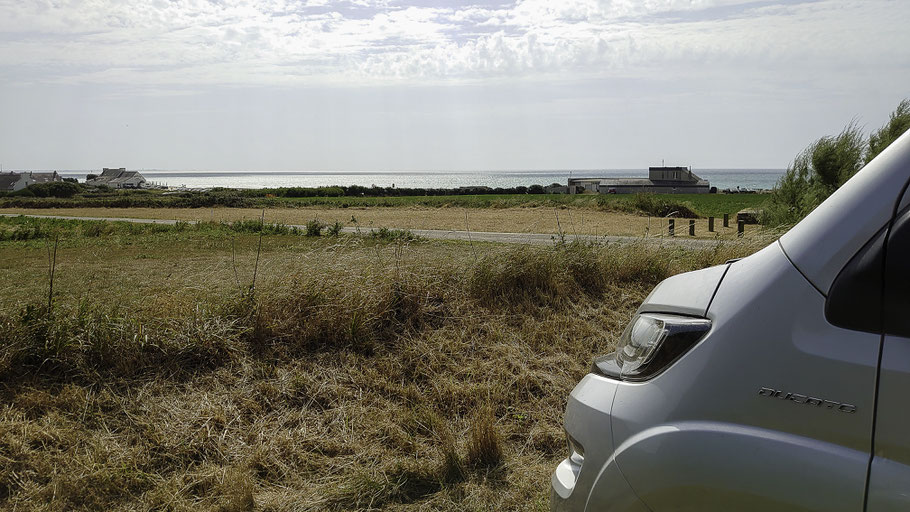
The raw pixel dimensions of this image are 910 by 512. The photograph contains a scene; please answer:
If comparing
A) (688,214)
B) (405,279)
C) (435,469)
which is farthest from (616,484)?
(688,214)

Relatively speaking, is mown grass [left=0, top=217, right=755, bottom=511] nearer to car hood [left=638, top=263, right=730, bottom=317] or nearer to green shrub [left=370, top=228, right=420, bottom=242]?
green shrub [left=370, top=228, right=420, bottom=242]

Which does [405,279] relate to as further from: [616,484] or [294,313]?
[616,484]

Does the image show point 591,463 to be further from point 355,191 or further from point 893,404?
point 355,191

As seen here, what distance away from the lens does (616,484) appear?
7.35 ft

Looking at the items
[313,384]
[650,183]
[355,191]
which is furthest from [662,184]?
[313,384]

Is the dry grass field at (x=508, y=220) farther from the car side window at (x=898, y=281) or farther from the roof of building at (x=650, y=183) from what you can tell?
the roof of building at (x=650, y=183)

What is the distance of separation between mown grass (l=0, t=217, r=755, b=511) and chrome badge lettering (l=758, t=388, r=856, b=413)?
98.9 inches

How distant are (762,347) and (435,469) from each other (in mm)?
3051

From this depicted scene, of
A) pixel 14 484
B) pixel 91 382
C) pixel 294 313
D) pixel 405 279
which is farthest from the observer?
pixel 405 279

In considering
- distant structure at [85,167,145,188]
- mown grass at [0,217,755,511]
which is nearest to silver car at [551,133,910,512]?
mown grass at [0,217,755,511]

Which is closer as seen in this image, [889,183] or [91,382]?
[889,183]

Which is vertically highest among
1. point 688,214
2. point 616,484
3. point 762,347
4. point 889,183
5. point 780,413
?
point 889,183

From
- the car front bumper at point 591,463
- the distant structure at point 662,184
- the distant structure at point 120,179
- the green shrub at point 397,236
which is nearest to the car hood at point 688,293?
the car front bumper at point 591,463

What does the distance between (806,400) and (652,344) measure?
0.56 m
